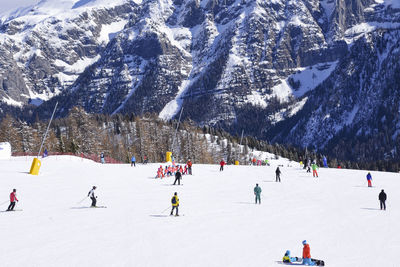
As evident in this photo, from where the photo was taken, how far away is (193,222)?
32.7 meters

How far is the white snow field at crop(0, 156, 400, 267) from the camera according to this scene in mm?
24500

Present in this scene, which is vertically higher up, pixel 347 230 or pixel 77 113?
pixel 77 113

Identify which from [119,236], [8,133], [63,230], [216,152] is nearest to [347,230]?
[119,236]

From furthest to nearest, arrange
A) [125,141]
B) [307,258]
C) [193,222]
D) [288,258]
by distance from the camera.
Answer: [125,141]
[193,222]
[288,258]
[307,258]

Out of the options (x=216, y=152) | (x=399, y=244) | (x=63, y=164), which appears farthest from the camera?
(x=216, y=152)

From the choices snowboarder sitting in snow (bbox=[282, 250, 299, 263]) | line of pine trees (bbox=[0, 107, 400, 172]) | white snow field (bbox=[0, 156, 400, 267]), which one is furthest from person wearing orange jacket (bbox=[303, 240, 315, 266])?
line of pine trees (bbox=[0, 107, 400, 172])

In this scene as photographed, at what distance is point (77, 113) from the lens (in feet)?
388

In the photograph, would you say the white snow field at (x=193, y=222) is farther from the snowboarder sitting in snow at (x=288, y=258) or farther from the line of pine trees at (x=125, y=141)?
the line of pine trees at (x=125, y=141)

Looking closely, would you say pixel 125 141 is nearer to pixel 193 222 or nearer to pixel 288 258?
pixel 193 222

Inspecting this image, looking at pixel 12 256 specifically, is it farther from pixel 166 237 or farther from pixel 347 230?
pixel 347 230

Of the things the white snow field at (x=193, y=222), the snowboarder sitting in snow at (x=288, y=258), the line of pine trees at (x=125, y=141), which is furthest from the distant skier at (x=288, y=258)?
the line of pine trees at (x=125, y=141)

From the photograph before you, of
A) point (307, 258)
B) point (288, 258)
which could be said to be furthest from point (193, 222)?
point (307, 258)

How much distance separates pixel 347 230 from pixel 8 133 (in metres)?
90.8

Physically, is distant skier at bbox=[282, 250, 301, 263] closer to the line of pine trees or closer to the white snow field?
the white snow field
